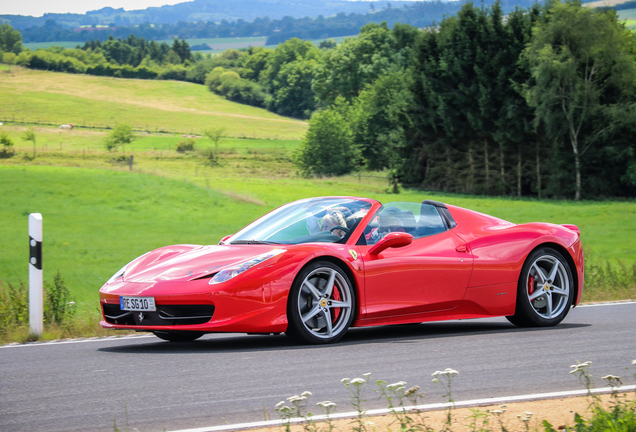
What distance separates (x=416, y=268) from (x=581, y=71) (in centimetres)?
4462

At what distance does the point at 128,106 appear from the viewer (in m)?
135

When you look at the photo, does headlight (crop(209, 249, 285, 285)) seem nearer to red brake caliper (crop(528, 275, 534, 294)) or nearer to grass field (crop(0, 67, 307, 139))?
red brake caliper (crop(528, 275, 534, 294))

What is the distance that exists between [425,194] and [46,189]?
2617 centimetres

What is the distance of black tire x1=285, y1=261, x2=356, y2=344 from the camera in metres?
6.54

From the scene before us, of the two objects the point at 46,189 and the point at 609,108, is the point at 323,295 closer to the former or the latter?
the point at 46,189

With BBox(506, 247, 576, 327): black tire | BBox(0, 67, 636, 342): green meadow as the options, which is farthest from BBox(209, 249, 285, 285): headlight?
BBox(0, 67, 636, 342): green meadow

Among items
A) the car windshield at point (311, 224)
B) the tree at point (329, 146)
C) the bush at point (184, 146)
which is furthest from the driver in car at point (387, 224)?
the bush at point (184, 146)

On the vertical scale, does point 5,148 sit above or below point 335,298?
below

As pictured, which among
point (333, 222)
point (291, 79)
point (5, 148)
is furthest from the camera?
point (291, 79)

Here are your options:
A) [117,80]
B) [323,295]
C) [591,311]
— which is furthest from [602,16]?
[117,80]

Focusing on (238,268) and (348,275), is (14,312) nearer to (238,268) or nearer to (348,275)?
(238,268)

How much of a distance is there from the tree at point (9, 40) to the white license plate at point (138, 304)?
589 ft

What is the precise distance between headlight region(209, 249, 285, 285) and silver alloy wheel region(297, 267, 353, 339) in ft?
1.26

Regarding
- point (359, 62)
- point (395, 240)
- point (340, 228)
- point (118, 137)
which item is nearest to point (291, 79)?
point (118, 137)
